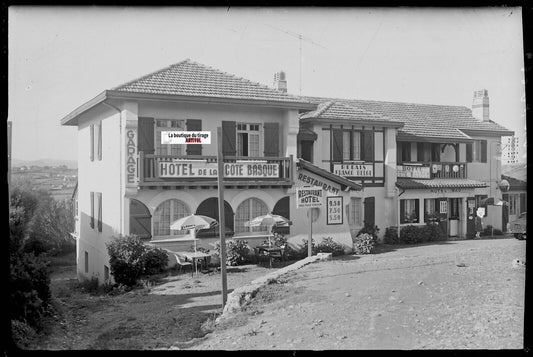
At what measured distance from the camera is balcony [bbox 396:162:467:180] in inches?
651

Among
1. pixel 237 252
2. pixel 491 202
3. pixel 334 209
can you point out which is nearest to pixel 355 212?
pixel 334 209

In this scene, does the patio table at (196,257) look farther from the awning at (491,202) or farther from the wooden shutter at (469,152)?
the wooden shutter at (469,152)

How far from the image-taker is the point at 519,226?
12430 mm

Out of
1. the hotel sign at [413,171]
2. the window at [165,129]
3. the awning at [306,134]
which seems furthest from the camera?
the awning at [306,134]

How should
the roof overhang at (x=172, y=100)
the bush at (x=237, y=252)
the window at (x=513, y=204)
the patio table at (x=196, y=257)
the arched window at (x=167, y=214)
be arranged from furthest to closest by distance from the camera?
the arched window at (x=167, y=214)
the bush at (x=237, y=252)
the patio table at (x=196, y=257)
the roof overhang at (x=172, y=100)
the window at (x=513, y=204)

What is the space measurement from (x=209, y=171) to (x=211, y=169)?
3.3 inches

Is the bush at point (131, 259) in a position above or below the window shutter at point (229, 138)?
below

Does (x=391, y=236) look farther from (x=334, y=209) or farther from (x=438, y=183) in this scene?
(x=438, y=183)

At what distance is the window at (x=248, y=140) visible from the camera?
52.4 feet

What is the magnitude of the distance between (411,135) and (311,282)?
8108 millimetres

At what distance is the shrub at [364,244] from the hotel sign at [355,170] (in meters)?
2.15

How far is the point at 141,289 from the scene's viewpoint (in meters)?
13.1

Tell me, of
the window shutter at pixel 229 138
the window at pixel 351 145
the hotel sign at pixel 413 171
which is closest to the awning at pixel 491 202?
the hotel sign at pixel 413 171

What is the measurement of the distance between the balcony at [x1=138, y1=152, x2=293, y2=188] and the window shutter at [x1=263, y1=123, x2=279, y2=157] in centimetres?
47
